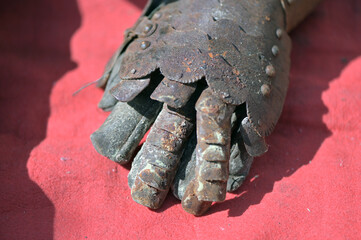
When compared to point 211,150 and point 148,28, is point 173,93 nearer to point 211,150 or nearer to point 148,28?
point 211,150

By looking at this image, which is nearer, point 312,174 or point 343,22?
point 312,174

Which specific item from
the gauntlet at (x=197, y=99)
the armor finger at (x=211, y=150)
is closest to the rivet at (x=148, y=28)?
the gauntlet at (x=197, y=99)

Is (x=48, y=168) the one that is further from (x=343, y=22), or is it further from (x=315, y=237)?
(x=343, y=22)

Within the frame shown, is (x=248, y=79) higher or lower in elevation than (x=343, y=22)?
higher

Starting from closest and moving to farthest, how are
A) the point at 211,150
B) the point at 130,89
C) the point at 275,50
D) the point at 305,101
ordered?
the point at 211,150
the point at 130,89
the point at 275,50
the point at 305,101

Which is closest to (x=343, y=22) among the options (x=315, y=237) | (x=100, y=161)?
(x=315, y=237)

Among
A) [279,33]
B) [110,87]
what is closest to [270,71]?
[279,33]

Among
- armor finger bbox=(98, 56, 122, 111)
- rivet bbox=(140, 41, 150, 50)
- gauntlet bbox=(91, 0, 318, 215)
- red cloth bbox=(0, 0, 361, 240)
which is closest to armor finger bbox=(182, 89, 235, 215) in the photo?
gauntlet bbox=(91, 0, 318, 215)
